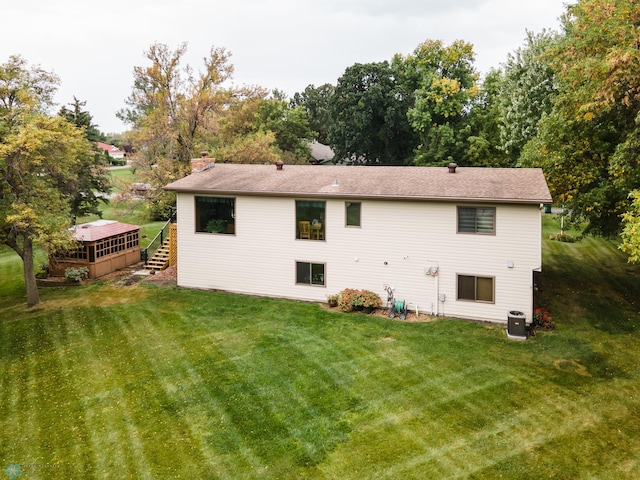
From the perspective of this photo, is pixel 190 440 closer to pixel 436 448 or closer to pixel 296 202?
pixel 436 448

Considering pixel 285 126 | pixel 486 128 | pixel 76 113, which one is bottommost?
pixel 76 113

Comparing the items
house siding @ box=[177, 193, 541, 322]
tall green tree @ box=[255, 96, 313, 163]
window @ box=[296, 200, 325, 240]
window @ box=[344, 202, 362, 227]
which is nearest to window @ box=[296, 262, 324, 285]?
house siding @ box=[177, 193, 541, 322]

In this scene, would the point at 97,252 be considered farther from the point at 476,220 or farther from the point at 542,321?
the point at 542,321

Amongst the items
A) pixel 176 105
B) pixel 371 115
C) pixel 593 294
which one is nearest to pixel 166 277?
pixel 176 105

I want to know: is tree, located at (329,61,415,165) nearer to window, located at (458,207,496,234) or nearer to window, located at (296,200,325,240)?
window, located at (296,200,325,240)

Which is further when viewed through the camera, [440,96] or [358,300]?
[440,96]
